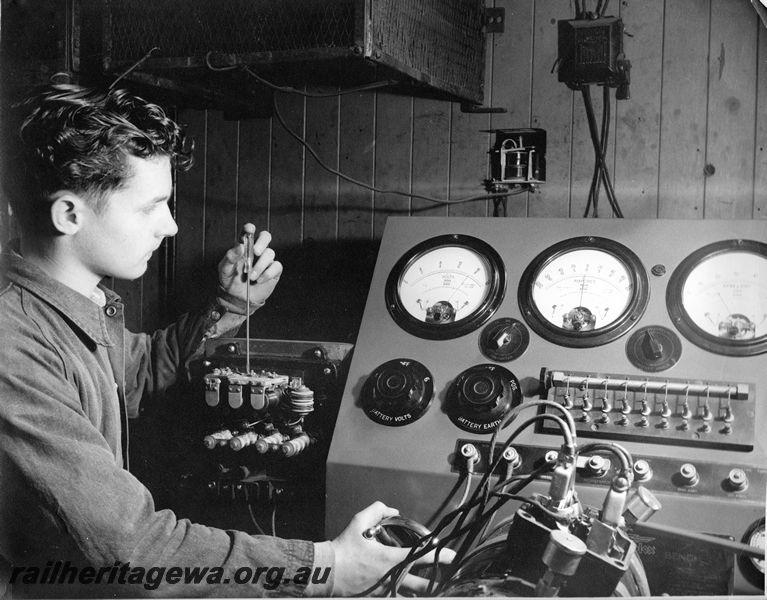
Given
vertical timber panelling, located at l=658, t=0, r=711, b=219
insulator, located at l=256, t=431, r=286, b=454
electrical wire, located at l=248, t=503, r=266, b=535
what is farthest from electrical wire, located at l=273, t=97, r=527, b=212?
electrical wire, located at l=248, t=503, r=266, b=535

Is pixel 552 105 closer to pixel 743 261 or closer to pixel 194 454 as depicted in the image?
pixel 743 261

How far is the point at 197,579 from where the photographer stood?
1438mm

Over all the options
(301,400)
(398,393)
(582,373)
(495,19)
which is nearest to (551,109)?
(495,19)

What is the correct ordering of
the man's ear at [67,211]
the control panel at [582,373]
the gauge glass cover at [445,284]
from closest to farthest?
1. the control panel at [582,373]
2. the man's ear at [67,211]
3. the gauge glass cover at [445,284]

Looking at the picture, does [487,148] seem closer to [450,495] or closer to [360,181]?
[360,181]

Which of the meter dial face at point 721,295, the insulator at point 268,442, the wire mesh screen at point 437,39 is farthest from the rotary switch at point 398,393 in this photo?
the wire mesh screen at point 437,39

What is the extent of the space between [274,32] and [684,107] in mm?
1227

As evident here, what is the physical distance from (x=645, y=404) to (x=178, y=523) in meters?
1.01

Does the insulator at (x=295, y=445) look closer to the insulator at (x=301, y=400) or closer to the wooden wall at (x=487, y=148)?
the insulator at (x=301, y=400)

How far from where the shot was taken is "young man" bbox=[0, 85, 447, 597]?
135 cm

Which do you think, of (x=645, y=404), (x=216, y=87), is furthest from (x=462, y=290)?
(x=216, y=87)

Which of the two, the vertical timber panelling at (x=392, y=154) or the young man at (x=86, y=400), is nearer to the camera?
the young man at (x=86, y=400)

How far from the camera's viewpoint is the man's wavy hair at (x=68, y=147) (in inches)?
63.2

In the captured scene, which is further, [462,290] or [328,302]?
[328,302]
